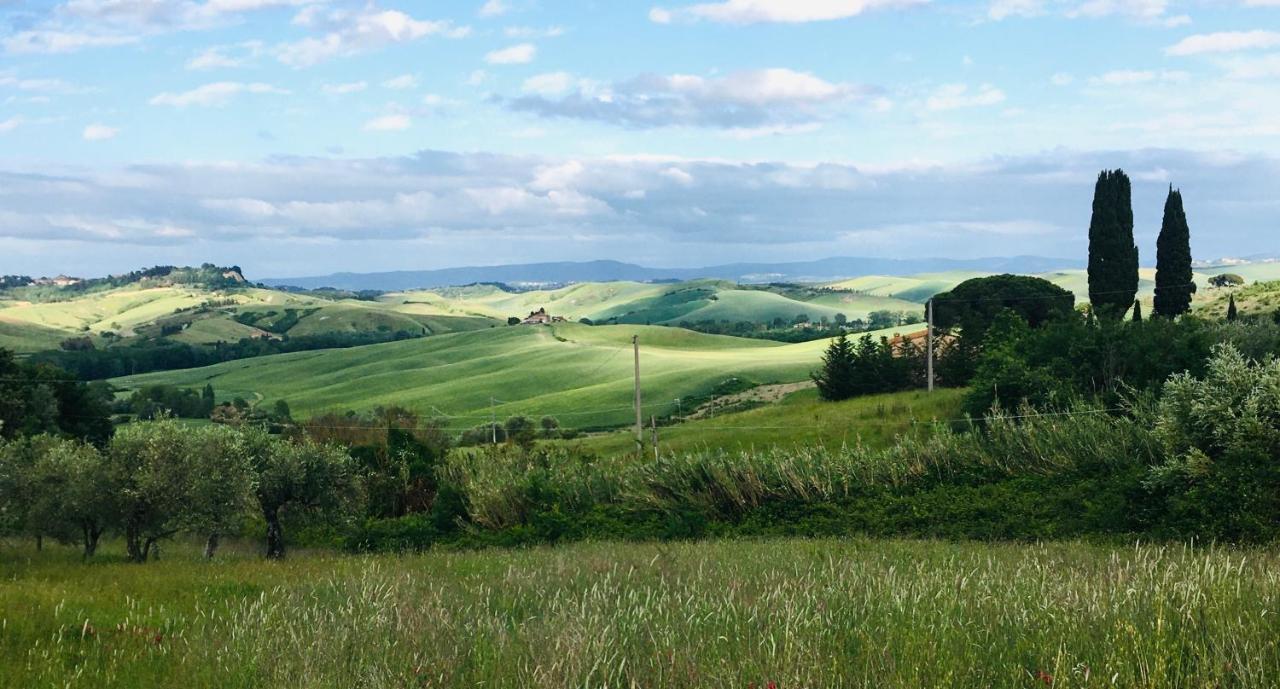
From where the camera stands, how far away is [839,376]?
8094 centimetres

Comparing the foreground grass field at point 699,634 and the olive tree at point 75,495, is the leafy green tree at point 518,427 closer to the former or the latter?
the olive tree at point 75,495

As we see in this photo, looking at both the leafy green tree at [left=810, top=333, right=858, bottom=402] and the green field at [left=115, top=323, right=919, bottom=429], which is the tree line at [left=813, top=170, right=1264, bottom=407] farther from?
the green field at [left=115, top=323, right=919, bottom=429]

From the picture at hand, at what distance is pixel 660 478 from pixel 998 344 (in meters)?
36.1

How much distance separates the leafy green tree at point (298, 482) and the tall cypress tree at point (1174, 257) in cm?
7922

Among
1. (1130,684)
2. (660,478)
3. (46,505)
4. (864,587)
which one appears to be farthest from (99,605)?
(660,478)

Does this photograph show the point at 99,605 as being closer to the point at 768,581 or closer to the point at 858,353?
the point at 768,581

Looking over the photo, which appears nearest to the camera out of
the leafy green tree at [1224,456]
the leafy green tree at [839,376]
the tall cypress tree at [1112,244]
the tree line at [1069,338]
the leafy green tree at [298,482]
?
the leafy green tree at [1224,456]

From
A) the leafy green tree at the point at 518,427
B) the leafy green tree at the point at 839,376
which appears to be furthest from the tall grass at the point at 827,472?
the leafy green tree at the point at 518,427

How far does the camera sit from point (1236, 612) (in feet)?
33.5

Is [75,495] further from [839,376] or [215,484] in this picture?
[839,376]

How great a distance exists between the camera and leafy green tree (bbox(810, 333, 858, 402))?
265ft

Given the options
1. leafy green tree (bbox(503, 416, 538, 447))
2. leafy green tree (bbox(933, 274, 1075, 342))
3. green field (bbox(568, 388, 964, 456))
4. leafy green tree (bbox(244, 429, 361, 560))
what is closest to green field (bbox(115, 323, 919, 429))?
leafy green tree (bbox(503, 416, 538, 447))

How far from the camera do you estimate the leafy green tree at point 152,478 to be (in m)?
34.5

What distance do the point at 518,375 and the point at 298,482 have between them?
108m
